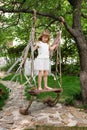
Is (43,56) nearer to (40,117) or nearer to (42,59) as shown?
(42,59)

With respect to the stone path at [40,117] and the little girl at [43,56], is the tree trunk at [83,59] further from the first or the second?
the little girl at [43,56]

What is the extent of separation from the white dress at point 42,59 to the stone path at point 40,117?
119 cm

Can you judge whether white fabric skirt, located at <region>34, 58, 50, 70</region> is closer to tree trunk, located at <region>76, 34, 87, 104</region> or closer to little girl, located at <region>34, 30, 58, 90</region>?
little girl, located at <region>34, 30, 58, 90</region>

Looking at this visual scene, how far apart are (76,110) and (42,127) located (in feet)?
6.44

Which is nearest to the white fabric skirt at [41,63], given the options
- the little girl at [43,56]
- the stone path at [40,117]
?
the little girl at [43,56]

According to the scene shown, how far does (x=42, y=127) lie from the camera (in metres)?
8.46

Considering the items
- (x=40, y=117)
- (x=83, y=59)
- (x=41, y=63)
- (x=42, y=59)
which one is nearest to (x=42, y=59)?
(x=42, y=59)

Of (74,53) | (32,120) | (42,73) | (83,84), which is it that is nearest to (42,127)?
(32,120)

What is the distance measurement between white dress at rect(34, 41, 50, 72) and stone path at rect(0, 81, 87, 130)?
3.89ft

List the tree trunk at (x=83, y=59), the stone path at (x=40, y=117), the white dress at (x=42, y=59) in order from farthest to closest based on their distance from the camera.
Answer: the tree trunk at (x=83, y=59)
the white dress at (x=42, y=59)
the stone path at (x=40, y=117)

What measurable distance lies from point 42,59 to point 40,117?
4.82 feet

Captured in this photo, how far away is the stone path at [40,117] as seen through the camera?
8.71 m

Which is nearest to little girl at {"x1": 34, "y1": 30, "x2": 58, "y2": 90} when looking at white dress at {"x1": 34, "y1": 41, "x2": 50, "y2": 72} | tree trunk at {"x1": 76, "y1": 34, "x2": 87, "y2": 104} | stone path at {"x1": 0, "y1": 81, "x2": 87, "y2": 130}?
white dress at {"x1": 34, "y1": 41, "x2": 50, "y2": 72}

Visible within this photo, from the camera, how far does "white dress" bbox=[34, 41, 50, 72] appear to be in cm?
929
